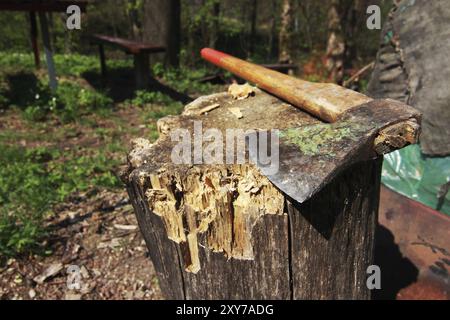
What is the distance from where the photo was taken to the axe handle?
1828mm

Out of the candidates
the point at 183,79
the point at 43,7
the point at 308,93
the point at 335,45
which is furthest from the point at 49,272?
the point at 335,45

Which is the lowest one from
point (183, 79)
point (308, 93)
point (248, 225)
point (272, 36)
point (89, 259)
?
point (89, 259)

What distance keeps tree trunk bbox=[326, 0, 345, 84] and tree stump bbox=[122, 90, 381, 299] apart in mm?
6900

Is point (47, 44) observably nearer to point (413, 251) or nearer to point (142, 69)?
point (142, 69)

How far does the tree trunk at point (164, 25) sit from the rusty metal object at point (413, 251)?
6821 millimetres

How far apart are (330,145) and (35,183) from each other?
308 centimetres

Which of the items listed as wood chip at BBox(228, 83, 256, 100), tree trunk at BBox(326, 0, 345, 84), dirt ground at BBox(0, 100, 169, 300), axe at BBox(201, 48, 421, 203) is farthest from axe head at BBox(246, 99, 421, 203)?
tree trunk at BBox(326, 0, 345, 84)

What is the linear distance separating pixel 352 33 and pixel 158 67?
18.6ft

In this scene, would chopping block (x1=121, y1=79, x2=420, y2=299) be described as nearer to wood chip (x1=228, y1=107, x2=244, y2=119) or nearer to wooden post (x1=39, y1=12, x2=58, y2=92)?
wood chip (x1=228, y1=107, x2=244, y2=119)

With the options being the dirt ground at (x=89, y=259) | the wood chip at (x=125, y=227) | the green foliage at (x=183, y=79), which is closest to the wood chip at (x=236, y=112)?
the dirt ground at (x=89, y=259)

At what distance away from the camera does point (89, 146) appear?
4.87 m

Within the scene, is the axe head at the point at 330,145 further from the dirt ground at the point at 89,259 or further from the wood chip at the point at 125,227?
the wood chip at the point at 125,227

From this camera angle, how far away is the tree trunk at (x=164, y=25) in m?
8.29

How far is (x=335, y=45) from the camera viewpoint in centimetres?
838
